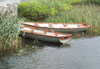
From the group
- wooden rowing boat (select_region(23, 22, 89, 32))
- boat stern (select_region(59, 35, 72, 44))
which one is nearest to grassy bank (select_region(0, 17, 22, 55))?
boat stern (select_region(59, 35, 72, 44))

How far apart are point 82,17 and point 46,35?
A: 5731mm

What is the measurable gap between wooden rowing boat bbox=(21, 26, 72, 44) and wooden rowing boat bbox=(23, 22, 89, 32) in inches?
44.7

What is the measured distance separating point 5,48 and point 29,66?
2881 mm

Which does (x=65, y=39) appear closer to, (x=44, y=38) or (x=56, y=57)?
(x=44, y=38)

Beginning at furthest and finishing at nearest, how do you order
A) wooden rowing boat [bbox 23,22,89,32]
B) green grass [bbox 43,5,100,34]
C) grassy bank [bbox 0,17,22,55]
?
1. green grass [bbox 43,5,100,34]
2. wooden rowing boat [bbox 23,22,89,32]
3. grassy bank [bbox 0,17,22,55]

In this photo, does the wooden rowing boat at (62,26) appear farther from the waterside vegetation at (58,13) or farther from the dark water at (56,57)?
the dark water at (56,57)

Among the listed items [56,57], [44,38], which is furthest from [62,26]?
[56,57]

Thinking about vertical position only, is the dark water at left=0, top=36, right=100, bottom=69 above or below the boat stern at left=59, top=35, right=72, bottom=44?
below

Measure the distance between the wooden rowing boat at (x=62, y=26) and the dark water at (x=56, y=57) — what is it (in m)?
2.69

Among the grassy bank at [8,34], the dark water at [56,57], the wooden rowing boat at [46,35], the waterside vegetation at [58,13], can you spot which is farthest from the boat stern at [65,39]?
the waterside vegetation at [58,13]

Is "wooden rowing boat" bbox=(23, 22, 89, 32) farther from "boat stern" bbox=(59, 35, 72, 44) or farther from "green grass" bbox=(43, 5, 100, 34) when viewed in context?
"boat stern" bbox=(59, 35, 72, 44)

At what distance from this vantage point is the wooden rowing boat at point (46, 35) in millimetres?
23531

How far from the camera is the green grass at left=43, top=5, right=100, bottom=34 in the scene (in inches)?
1076

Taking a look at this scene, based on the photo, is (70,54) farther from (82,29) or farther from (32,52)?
(82,29)
